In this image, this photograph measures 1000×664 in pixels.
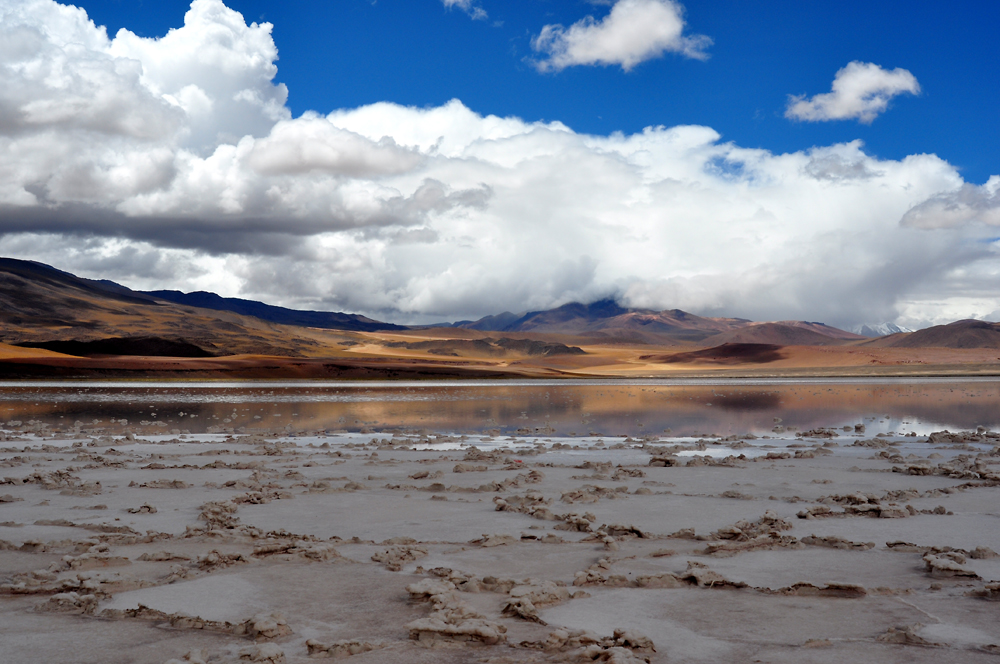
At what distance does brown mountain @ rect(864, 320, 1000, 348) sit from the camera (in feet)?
435

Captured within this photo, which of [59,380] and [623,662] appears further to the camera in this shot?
[59,380]

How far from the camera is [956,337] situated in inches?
5335

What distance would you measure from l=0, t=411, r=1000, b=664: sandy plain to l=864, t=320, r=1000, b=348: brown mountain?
13869cm

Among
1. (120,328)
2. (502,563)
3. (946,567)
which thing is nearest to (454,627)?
(502,563)

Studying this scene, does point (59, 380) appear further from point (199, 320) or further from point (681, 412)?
point (199, 320)

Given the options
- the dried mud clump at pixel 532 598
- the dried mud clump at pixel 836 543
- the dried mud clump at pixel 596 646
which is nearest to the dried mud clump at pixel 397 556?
the dried mud clump at pixel 532 598

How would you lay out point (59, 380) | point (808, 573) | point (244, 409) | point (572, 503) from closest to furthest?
point (808, 573) → point (572, 503) → point (244, 409) → point (59, 380)

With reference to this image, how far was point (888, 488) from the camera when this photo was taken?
421 inches

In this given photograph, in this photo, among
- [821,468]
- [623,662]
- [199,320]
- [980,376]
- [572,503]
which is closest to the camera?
[623,662]

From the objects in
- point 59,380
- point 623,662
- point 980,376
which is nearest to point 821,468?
point 623,662

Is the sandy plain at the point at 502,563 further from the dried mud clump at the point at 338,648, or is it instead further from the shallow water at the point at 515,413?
the shallow water at the point at 515,413

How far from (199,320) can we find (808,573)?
160626 mm

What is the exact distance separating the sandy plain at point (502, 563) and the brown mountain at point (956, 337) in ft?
455

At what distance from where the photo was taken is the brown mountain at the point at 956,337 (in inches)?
5221
